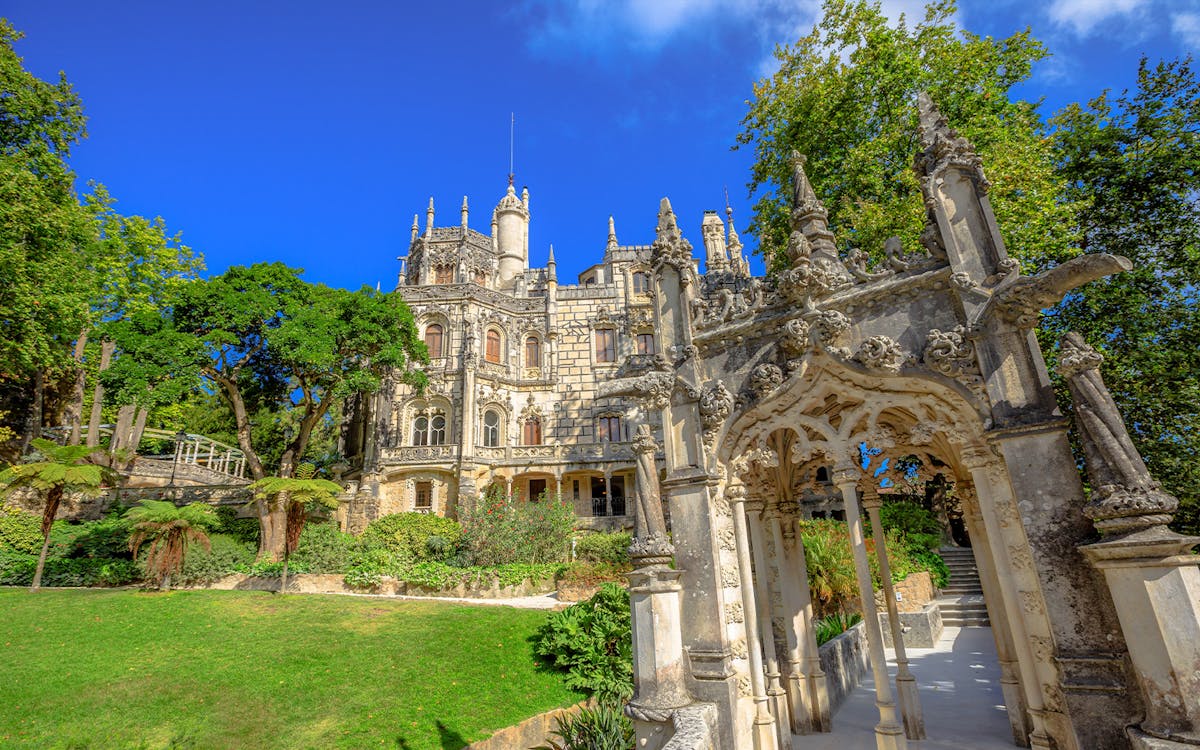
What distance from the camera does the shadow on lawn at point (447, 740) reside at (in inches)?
308

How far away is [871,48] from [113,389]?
92.9 feet

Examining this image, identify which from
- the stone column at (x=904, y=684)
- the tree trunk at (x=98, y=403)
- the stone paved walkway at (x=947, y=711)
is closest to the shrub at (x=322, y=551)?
the tree trunk at (x=98, y=403)

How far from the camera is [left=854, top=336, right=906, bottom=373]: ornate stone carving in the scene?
5.69m

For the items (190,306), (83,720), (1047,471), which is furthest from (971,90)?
(190,306)

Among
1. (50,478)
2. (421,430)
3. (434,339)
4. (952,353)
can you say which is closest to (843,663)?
(952,353)

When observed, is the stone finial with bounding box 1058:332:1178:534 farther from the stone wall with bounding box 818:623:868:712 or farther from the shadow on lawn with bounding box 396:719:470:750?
the shadow on lawn with bounding box 396:719:470:750

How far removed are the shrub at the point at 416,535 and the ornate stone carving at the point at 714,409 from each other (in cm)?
1848

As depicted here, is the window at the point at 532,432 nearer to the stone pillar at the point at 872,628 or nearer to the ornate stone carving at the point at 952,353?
the stone pillar at the point at 872,628

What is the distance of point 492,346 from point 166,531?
811 inches

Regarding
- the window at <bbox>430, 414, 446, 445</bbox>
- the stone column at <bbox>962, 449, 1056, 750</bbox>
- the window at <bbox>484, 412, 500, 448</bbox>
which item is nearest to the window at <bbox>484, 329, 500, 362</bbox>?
the window at <bbox>484, 412, 500, 448</bbox>

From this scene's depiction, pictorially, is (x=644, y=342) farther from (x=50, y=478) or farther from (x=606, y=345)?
(x=50, y=478)

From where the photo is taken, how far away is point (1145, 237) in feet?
37.6

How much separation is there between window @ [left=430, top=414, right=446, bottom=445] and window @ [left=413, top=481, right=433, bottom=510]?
2.58m

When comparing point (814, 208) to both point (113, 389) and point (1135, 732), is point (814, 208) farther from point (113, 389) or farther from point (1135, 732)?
point (113, 389)
